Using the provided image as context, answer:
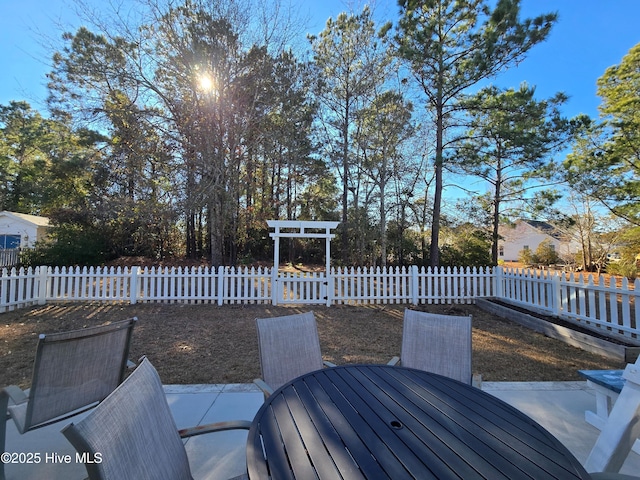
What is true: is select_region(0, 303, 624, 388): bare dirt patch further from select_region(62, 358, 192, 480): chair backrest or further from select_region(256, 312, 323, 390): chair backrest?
select_region(62, 358, 192, 480): chair backrest

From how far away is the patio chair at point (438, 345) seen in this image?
8.04 feet

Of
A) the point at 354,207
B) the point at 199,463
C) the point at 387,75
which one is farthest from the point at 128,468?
the point at 387,75

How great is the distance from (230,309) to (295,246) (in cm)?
994

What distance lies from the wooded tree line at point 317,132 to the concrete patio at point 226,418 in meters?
7.66

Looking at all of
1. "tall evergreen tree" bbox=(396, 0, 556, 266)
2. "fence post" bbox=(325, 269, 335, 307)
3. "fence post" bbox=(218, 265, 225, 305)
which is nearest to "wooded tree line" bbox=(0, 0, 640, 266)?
"tall evergreen tree" bbox=(396, 0, 556, 266)

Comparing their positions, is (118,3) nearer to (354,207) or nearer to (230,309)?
(230,309)

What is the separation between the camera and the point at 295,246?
16797 mm

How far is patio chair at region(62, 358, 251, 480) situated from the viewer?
0.80 m

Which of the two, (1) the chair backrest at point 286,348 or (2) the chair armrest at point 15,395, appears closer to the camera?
(2) the chair armrest at point 15,395

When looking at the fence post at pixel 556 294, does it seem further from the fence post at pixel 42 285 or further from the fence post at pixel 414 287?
the fence post at pixel 42 285

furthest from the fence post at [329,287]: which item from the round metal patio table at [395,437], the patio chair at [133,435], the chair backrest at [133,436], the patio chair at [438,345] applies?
Answer: the chair backrest at [133,436]

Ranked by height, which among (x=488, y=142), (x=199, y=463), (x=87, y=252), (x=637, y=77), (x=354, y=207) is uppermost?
(x=637, y=77)

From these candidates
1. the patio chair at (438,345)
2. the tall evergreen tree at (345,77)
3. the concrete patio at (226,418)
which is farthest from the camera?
the tall evergreen tree at (345,77)

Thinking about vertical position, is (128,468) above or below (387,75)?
Answer: below
